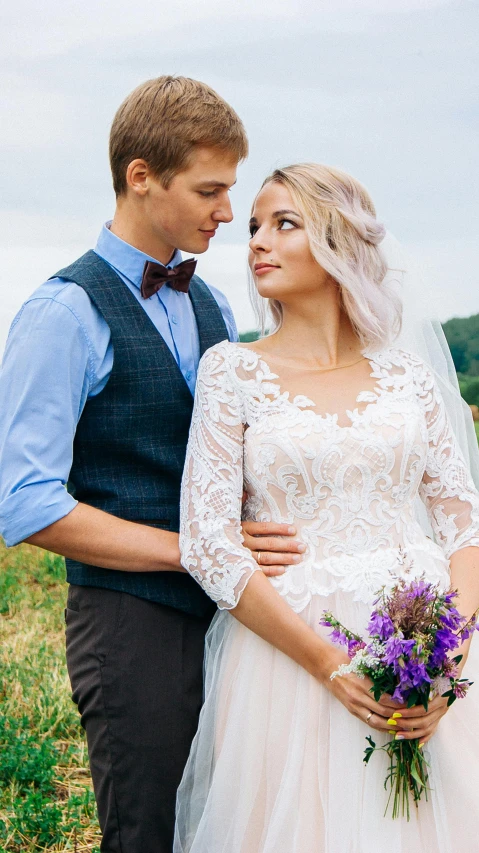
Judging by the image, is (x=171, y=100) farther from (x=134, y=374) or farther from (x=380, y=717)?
(x=380, y=717)

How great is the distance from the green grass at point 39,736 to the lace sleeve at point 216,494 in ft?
6.51

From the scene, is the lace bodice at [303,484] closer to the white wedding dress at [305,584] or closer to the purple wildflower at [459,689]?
the white wedding dress at [305,584]

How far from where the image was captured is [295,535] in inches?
108

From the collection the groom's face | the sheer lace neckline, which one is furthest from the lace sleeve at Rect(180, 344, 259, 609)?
the groom's face

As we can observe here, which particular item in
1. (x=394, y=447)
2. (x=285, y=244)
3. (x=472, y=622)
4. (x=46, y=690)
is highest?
(x=285, y=244)

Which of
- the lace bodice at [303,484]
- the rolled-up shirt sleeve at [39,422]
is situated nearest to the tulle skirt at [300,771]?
the lace bodice at [303,484]

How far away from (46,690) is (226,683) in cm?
282

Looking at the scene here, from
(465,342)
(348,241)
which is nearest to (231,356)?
(348,241)

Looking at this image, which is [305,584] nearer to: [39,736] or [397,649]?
[397,649]

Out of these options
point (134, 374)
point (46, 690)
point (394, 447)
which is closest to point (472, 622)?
point (394, 447)

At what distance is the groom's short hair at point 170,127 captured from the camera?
2.81m

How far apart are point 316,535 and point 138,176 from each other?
117cm

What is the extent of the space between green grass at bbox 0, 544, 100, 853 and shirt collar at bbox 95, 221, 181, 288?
2.46 meters

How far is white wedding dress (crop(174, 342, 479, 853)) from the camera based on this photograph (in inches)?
99.2
